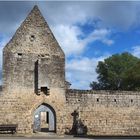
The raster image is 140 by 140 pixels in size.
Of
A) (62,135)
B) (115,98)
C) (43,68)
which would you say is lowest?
(62,135)

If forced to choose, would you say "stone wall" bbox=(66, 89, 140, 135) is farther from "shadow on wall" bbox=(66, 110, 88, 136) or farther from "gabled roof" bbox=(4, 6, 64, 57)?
"gabled roof" bbox=(4, 6, 64, 57)

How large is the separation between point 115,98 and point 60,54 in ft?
17.2

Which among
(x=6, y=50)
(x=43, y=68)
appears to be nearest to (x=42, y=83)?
(x=43, y=68)

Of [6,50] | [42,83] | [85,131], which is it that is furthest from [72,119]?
[6,50]

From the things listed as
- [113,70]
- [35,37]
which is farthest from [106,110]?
[113,70]

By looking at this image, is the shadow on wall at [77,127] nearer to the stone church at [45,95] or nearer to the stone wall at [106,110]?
the stone church at [45,95]

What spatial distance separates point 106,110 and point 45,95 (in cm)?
469

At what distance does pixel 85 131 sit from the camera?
28.7 meters

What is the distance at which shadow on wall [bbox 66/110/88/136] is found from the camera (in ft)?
93.4

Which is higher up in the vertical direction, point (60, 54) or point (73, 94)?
point (60, 54)

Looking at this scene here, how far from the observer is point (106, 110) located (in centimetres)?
2953

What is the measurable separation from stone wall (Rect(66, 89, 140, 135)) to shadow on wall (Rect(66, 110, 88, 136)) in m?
0.22

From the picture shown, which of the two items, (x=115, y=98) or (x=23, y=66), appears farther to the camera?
(x=115, y=98)

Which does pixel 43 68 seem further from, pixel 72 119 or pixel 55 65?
pixel 72 119
